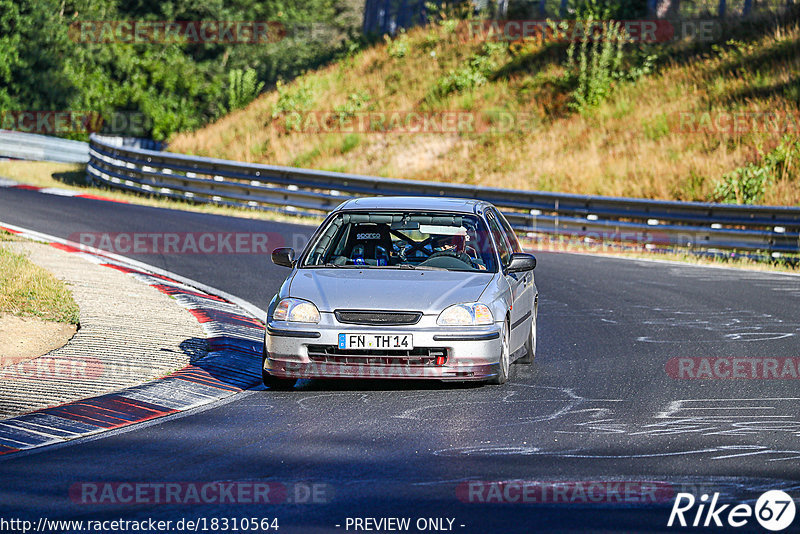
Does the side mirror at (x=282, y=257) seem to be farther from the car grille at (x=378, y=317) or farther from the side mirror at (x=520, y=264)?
the side mirror at (x=520, y=264)

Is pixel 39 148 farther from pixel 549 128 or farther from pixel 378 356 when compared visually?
pixel 378 356

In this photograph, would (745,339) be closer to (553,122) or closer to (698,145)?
(698,145)

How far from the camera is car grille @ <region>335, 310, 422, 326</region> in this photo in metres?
8.62

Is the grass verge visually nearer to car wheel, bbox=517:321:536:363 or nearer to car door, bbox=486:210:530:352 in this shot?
car door, bbox=486:210:530:352

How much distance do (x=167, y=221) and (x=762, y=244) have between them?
1059 cm

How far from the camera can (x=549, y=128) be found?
30562 millimetres

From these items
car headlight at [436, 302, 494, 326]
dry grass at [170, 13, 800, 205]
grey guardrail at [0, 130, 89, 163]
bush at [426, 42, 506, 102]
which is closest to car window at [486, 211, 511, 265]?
car headlight at [436, 302, 494, 326]

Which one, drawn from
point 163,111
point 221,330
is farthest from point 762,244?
point 163,111

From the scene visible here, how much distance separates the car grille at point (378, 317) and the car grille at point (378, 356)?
0.69 feet

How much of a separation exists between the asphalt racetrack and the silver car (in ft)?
0.80

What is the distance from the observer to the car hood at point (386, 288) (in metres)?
8.70

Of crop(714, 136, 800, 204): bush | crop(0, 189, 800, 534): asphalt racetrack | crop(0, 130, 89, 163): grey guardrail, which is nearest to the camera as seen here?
crop(0, 189, 800, 534): asphalt racetrack

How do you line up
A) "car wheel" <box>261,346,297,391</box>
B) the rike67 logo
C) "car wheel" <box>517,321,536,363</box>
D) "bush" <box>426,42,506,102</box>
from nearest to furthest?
the rike67 logo, "car wheel" <box>261,346,297,391</box>, "car wheel" <box>517,321,536,363</box>, "bush" <box>426,42,506,102</box>

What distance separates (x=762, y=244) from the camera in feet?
64.0
